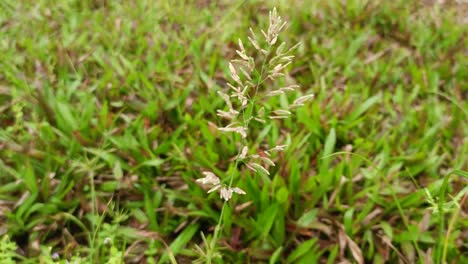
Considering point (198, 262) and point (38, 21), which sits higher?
point (38, 21)

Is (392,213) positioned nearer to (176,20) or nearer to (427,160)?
(427,160)

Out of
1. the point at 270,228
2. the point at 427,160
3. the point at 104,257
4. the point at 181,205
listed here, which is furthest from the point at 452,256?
the point at 104,257

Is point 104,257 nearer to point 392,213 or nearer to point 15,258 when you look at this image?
point 15,258

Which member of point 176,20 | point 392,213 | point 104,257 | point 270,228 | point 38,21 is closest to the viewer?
point 104,257

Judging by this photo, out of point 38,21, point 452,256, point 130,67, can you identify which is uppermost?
point 38,21

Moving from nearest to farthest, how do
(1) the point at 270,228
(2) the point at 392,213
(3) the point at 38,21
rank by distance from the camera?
(1) the point at 270,228 → (2) the point at 392,213 → (3) the point at 38,21

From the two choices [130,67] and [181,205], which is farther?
[130,67]
